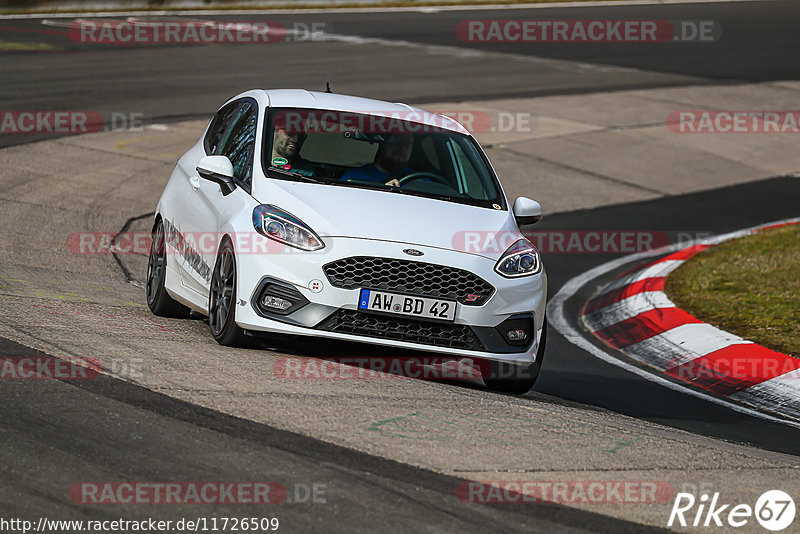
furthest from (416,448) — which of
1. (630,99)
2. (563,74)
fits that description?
(563,74)

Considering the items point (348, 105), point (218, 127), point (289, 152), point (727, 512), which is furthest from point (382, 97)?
point (727, 512)

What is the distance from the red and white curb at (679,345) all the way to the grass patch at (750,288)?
0.18 meters

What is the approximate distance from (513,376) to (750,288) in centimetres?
429

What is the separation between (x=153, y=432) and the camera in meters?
5.32

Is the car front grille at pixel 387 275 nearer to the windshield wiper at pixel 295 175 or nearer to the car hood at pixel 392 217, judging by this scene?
the car hood at pixel 392 217

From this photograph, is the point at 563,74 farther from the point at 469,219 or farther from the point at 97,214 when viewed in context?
the point at 469,219

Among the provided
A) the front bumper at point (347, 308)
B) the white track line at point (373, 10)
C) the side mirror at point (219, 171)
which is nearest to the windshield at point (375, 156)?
the side mirror at point (219, 171)

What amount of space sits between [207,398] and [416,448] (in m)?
1.09

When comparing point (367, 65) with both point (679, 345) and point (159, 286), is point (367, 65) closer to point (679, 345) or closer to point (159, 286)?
point (679, 345)

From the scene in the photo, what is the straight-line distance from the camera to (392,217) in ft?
24.2

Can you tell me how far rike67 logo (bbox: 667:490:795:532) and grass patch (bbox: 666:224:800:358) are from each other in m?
4.02

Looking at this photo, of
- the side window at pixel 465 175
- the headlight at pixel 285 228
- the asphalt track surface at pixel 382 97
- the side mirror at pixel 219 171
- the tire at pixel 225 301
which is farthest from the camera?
the side window at pixel 465 175

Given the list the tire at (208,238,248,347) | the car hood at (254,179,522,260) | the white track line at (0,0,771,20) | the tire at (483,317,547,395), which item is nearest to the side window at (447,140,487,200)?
the car hood at (254,179,522,260)

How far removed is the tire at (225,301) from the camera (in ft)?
24.0
